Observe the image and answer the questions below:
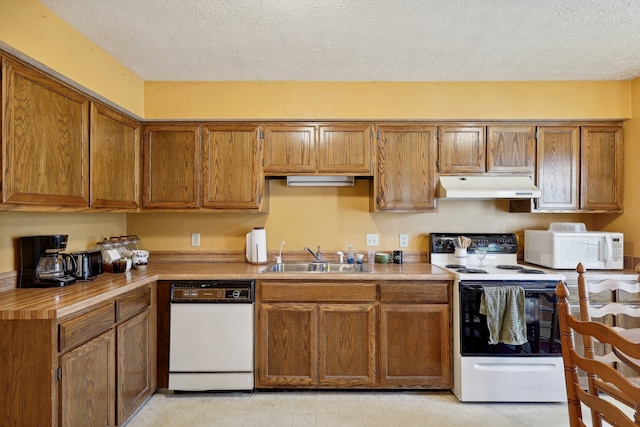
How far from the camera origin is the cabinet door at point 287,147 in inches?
118

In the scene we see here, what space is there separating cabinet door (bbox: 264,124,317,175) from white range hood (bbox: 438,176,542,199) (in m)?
1.09

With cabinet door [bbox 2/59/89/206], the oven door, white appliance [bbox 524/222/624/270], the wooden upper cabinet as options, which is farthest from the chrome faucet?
white appliance [bbox 524/222/624/270]

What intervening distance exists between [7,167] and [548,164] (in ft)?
11.8

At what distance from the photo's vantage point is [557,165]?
299 cm

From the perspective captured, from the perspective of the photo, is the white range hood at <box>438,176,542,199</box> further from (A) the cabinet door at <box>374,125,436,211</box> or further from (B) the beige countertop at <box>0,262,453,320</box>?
(B) the beige countertop at <box>0,262,453,320</box>

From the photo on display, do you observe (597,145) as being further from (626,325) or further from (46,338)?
(46,338)

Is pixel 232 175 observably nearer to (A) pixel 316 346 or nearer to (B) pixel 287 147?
(B) pixel 287 147

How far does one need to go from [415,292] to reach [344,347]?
65cm

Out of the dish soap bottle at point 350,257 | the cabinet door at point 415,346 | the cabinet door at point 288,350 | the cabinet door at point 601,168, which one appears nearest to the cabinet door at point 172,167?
the cabinet door at point 288,350

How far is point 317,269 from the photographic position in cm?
322

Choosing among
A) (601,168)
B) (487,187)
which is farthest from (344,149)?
(601,168)

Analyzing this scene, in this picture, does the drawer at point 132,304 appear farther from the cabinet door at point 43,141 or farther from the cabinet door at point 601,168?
the cabinet door at point 601,168

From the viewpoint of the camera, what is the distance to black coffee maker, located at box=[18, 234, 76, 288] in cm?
212

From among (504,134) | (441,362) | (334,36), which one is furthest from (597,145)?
(334,36)
